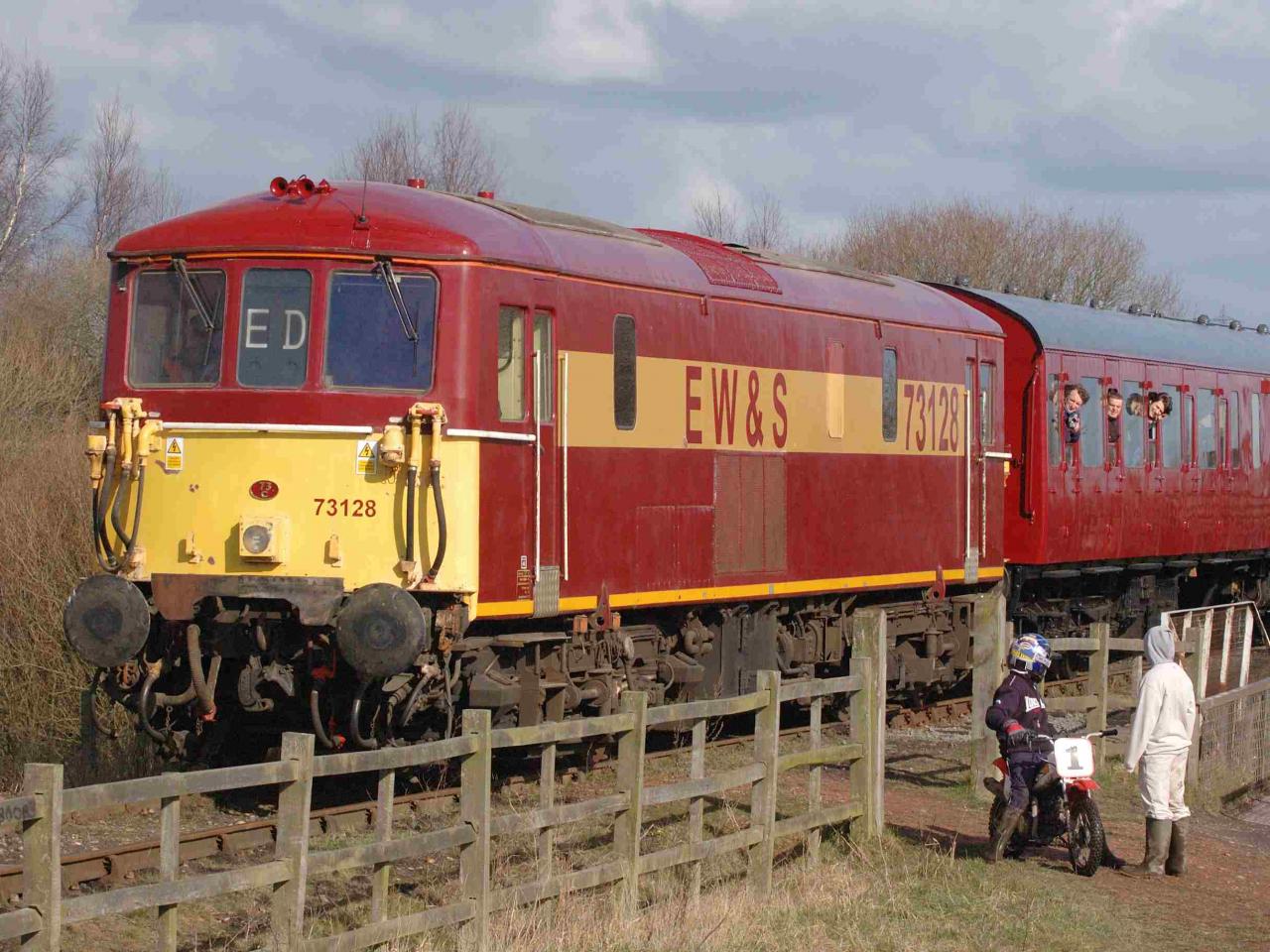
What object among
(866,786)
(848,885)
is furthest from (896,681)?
(848,885)

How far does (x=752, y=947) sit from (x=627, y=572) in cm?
465

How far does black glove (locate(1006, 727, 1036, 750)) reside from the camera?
1072 centimetres

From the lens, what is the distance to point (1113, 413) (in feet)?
67.9

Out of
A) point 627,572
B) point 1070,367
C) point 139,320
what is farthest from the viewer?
point 1070,367

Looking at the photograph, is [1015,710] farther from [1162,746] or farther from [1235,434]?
[1235,434]

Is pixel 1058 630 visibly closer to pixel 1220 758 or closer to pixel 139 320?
pixel 1220 758

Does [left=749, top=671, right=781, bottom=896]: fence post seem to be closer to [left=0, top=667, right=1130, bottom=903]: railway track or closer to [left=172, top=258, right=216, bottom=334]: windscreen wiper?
[left=0, top=667, right=1130, bottom=903]: railway track

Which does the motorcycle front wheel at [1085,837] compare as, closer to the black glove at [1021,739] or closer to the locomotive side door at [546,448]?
the black glove at [1021,739]

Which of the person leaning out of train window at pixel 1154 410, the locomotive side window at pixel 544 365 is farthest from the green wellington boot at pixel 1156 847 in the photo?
the person leaning out of train window at pixel 1154 410

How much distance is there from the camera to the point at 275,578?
1108 centimetres

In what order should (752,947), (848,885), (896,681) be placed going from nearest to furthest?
(752,947) → (848,885) → (896,681)

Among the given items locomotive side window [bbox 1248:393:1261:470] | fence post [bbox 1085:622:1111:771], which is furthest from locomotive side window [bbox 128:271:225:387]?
locomotive side window [bbox 1248:393:1261:470]

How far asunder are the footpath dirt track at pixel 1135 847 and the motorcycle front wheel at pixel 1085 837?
0.33 ft

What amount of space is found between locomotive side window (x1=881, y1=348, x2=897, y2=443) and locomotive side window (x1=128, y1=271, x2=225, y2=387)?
21.7 feet
